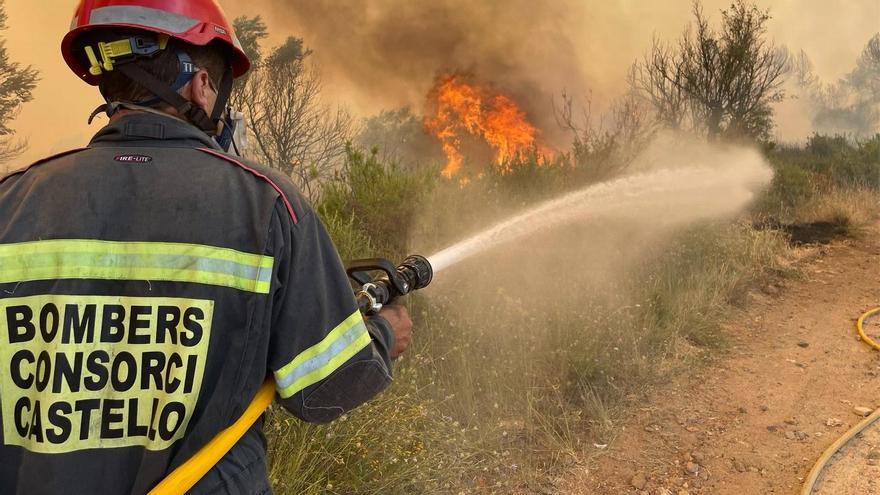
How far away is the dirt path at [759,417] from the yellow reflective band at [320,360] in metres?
2.55

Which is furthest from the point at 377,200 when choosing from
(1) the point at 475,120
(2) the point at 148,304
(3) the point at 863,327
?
(1) the point at 475,120

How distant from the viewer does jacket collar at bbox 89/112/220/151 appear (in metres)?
1.31

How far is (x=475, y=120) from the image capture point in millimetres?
11391

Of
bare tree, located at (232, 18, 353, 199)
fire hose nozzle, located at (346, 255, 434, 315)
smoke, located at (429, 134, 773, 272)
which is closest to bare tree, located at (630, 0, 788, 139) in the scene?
smoke, located at (429, 134, 773, 272)

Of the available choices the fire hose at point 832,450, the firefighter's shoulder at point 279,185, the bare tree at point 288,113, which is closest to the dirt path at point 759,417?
the fire hose at point 832,450

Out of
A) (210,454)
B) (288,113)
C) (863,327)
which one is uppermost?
(288,113)

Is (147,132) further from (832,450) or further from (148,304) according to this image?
(832,450)

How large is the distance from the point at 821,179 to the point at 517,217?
871 centimetres

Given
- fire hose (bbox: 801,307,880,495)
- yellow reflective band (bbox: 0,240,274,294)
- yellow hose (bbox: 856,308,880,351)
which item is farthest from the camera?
yellow hose (bbox: 856,308,880,351)

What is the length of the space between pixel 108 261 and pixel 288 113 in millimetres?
11363

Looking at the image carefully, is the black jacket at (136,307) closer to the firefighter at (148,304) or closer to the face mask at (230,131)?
the firefighter at (148,304)

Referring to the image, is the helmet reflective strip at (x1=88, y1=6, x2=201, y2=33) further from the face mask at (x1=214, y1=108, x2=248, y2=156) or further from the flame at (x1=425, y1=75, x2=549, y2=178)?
the flame at (x1=425, y1=75, x2=549, y2=178)

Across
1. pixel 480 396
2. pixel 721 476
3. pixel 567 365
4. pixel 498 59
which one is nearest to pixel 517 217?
pixel 567 365

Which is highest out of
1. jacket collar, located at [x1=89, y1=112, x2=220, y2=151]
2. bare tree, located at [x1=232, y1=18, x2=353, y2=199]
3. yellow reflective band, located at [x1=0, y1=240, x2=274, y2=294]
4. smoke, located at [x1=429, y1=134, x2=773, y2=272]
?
bare tree, located at [x1=232, y1=18, x2=353, y2=199]
